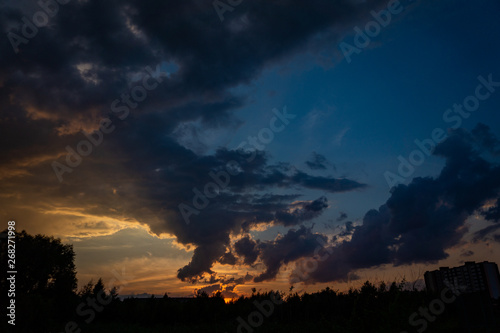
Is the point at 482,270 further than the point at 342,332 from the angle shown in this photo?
Yes

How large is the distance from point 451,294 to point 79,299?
2895cm

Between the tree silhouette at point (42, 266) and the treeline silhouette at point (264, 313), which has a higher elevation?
the tree silhouette at point (42, 266)

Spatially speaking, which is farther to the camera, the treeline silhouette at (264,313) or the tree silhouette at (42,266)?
the tree silhouette at (42,266)

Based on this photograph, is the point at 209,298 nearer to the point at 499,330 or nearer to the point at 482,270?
the point at 499,330

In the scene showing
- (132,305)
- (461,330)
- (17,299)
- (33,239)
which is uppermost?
(33,239)

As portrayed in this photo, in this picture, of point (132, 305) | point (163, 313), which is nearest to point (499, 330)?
point (163, 313)

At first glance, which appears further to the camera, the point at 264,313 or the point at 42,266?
the point at 42,266

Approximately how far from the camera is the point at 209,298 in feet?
72.9

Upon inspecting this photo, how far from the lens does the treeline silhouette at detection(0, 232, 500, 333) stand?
525 inches

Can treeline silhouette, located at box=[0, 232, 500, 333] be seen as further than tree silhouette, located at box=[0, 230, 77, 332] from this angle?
No

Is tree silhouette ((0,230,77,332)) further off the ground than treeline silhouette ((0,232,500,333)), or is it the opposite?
tree silhouette ((0,230,77,332))

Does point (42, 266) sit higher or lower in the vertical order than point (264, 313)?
higher

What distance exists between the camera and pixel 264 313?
2027cm

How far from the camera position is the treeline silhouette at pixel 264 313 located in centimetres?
1333
